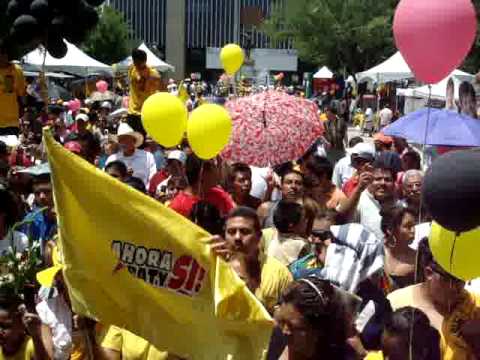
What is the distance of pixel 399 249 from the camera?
4902 millimetres

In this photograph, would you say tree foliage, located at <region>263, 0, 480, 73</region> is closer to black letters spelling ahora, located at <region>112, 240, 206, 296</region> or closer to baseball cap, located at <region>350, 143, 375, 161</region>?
baseball cap, located at <region>350, 143, 375, 161</region>

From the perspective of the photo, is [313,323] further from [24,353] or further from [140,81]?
[140,81]

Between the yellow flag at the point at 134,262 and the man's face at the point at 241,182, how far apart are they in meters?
2.92

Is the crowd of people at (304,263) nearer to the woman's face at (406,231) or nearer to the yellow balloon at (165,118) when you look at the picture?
the woman's face at (406,231)

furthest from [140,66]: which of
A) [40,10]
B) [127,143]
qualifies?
[40,10]

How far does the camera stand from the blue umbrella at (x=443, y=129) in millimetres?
6589

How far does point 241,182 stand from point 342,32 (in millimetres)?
41746

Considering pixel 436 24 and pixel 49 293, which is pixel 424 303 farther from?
pixel 49 293

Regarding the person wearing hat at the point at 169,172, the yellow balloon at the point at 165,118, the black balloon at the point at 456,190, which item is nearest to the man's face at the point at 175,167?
the person wearing hat at the point at 169,172

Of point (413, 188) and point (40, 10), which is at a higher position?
point (40, 10)

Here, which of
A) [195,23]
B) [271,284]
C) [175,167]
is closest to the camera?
[271,284]

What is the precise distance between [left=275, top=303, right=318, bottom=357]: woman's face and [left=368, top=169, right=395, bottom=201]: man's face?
10.3 ft

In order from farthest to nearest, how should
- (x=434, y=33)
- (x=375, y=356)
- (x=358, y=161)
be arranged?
1. (x=358, y=161)
2. (x=434, y=33)
3. (x=375, y=356)

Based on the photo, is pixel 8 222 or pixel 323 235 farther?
pixel 8 222
